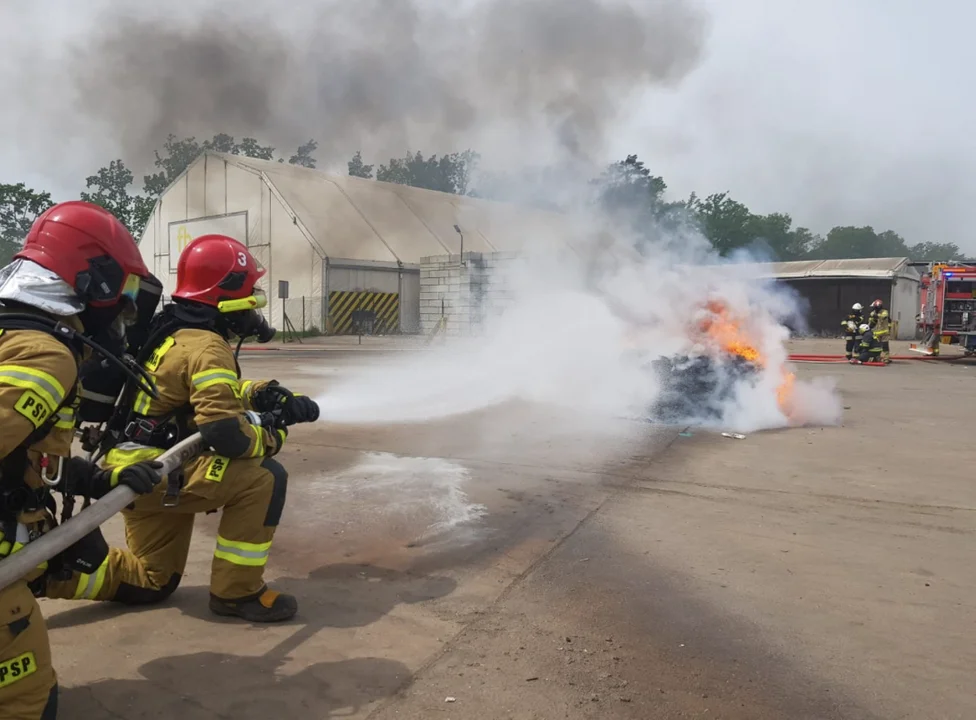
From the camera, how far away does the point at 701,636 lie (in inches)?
126

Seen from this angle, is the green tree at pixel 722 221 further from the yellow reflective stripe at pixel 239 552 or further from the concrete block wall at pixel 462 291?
the yellow reflective stripe at pixel 239 552

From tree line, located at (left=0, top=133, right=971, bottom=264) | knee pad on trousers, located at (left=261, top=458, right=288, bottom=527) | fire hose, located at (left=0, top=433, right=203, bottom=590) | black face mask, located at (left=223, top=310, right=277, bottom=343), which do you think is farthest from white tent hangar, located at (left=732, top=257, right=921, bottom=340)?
fire hose, located at (left=0, top=433, right=203, bottom=590)

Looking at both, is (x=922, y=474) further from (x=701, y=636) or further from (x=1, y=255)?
(x=1, y=255)

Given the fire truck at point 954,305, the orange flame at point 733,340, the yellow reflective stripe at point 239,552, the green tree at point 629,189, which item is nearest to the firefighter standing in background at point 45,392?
the yellow reflective stripe at point 239,552

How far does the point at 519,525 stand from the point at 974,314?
1954 cm

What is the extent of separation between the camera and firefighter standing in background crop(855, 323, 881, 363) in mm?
18281

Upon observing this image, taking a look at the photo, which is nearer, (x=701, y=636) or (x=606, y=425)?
(x=701, y=636)

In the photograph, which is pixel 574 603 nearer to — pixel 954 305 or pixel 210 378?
pixel 210 378

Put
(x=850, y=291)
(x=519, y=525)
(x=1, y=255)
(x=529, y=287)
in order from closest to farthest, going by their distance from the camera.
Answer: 1. (x=519, y=525)
2. (x=529, y=287)
3. (x=850, y=291)
4. (x=1, y=255)

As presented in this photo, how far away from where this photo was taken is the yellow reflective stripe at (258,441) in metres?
3.19

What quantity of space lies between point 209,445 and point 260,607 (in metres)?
0.81

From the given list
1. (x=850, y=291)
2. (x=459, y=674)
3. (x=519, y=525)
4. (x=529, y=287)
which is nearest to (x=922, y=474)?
(x=519, y=525)

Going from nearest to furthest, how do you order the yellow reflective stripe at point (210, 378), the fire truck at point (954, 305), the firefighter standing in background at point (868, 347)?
1. the yellow reflective stripe at point (210, 378)
2. the firefighter standing in background at point (868, 347)
3. the fire truck at point (954, 305)

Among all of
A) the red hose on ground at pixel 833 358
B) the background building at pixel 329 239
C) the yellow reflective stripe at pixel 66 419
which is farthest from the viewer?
the background building at pixel 329 239
